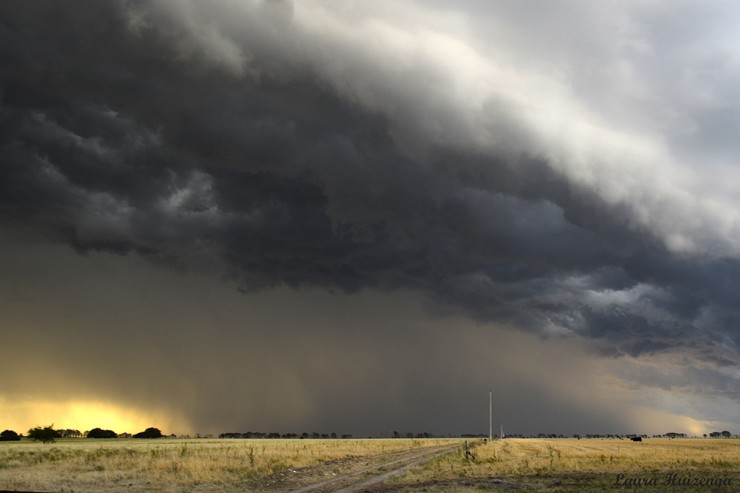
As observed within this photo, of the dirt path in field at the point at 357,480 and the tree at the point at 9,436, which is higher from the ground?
the dirt path in field at the point at 357,480

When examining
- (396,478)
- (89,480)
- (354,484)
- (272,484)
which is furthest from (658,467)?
(89,480)

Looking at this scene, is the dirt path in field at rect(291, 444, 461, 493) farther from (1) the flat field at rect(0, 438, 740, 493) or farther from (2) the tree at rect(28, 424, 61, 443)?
(2) the tree at rect(28, 424, 61, 443)

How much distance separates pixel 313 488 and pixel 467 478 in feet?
37.7

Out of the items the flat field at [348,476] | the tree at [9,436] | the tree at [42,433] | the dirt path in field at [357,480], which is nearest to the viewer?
the dirt path in field at [357,480]

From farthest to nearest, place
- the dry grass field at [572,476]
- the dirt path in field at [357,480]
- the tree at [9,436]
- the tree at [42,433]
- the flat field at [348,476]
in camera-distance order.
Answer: the tree at [9,436], the tree at [42,433], the flat field at [348,476], the dry grass field at [572,476], the dirt path in field at [357,480]

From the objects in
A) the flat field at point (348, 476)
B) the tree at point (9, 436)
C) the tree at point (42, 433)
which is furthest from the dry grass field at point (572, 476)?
the tree at point (9, 436)

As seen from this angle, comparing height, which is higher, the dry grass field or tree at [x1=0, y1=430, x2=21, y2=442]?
the dry grass field

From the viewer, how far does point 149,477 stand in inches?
1657

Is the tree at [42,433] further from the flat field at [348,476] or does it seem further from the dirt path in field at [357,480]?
the dirt path in field at [357,480]

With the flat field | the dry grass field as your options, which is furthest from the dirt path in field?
the dry grass field

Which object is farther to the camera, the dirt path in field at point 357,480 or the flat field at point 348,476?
the flat field at point 348,476

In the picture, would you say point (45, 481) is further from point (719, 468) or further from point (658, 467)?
point (719, 468)

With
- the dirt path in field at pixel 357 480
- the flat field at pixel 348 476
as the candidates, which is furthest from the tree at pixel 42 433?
the dirt path in field at pixel 357 480

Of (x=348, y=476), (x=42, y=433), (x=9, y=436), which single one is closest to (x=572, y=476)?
(x=348, y=476)
